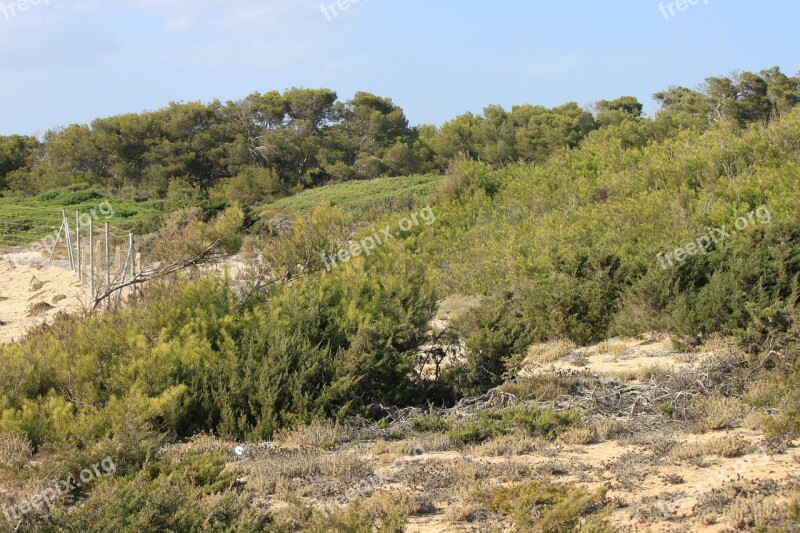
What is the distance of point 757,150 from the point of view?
68.5ft

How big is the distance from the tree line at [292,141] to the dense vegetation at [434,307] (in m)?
16.9

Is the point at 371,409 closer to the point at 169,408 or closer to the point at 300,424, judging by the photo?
the point at 300,424

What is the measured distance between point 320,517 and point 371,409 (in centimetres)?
441

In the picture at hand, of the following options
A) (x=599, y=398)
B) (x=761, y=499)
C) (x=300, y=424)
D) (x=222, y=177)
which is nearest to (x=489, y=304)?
(x=599, y=398)

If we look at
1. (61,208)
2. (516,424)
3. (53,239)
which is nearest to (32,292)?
(53,239)

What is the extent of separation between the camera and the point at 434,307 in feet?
37.3

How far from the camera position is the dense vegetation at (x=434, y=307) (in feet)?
30.1

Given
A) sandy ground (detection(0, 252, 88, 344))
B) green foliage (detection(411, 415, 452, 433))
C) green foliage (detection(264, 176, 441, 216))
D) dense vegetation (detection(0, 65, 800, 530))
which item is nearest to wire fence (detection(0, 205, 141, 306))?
sandy ground (detection(0, 252, 88, 344))

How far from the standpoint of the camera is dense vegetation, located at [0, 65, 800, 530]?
30.1 ft

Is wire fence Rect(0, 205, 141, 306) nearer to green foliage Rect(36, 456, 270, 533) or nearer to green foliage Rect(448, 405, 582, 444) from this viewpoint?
green foliage Rect(448, 405, 582, 444)

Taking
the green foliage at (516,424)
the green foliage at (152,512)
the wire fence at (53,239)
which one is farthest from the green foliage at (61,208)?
the green foliage at (152,512)

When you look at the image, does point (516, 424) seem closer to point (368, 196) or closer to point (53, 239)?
point (53, 239)

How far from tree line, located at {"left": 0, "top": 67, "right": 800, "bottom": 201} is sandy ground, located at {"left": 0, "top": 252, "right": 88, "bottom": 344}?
18.5 metres

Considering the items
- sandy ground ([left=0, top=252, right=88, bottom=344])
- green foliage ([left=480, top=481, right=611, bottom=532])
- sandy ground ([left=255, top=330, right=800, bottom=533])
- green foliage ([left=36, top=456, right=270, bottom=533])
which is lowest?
sandy ground ([left=255, top=330, right=800, bottom=533])
